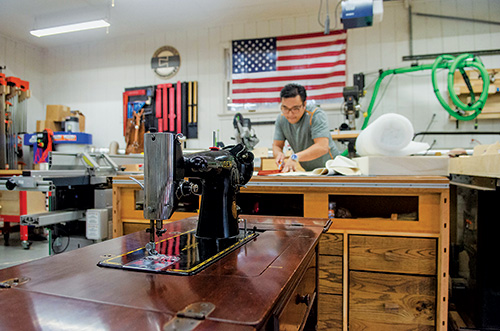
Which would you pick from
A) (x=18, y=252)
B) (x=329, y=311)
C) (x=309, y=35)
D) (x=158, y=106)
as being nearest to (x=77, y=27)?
(x=158, y=106)

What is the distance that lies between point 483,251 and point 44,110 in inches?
285

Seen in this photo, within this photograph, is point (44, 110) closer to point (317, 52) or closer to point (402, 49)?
point (317, 52)

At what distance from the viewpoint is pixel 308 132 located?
9.62 ft

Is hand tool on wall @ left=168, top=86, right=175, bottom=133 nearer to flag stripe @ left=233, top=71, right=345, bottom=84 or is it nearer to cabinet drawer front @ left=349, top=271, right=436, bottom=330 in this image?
flag stripe @ left=233, top=71, right=345, bottom=84

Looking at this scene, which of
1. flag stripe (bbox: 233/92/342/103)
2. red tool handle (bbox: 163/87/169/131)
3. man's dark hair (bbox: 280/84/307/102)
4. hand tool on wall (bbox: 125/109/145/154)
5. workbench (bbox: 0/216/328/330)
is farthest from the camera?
red tool handle (bbox: 163/87/169/131)

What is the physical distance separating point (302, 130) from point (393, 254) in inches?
64.8

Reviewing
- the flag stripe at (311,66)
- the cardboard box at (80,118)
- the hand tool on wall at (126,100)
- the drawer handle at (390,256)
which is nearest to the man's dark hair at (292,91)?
the drawer handle at (390,256)

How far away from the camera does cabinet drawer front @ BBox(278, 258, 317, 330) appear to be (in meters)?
0.69

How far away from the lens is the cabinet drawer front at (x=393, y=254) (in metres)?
1.44

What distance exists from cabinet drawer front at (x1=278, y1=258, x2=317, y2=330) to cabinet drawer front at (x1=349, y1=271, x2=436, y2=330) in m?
0.55

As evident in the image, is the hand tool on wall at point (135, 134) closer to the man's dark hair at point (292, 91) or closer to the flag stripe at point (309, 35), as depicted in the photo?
the flag stripe at point (309, 35)

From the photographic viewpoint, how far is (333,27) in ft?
15.9

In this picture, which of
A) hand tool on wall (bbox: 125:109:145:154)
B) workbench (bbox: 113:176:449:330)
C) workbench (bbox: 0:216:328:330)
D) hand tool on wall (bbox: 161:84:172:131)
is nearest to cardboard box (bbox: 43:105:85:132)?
hand tool on wall (bbox: 125:109:145:154)

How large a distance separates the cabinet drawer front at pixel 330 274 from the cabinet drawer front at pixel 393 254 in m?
0.06
